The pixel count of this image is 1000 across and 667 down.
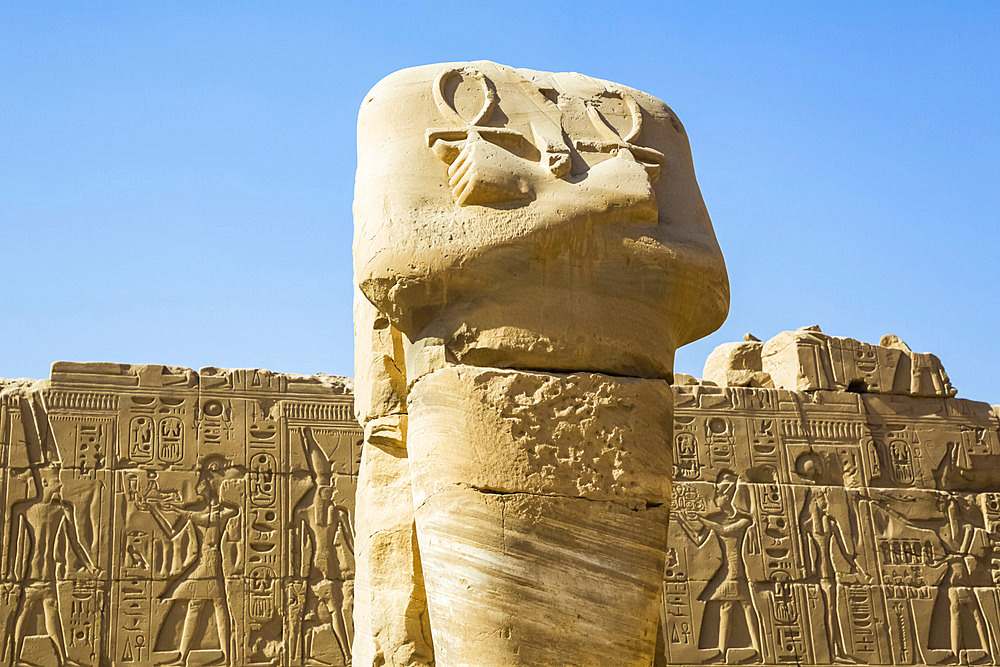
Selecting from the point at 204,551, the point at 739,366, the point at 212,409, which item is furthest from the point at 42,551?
the point at 739,366

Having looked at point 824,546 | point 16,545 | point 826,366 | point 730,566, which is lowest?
point 730,566

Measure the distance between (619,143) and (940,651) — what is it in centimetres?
641

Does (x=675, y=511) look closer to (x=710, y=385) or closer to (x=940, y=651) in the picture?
(x=710, y=385)

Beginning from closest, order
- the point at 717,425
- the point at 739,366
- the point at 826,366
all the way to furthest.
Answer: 1. the point at 717,425
2. the point at 826,366
3. the point at 739,366

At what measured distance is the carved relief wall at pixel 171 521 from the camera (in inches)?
270

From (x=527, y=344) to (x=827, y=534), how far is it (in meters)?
6.10

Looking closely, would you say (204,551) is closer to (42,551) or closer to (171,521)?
(171,521)

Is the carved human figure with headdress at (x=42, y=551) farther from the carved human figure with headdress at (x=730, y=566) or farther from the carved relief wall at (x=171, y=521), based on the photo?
the carved human figure with headdress at (x=730, y=566)

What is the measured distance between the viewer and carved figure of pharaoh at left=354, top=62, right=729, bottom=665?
2496mm

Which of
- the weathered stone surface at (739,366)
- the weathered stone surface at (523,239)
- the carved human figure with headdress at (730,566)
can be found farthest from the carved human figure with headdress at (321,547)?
the weathered stone surface at (523,239)

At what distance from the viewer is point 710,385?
8.41 m

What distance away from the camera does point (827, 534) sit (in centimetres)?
812

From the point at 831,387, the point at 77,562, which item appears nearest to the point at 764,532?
the point at 831,387

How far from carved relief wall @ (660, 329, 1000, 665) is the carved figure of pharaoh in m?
5.19
